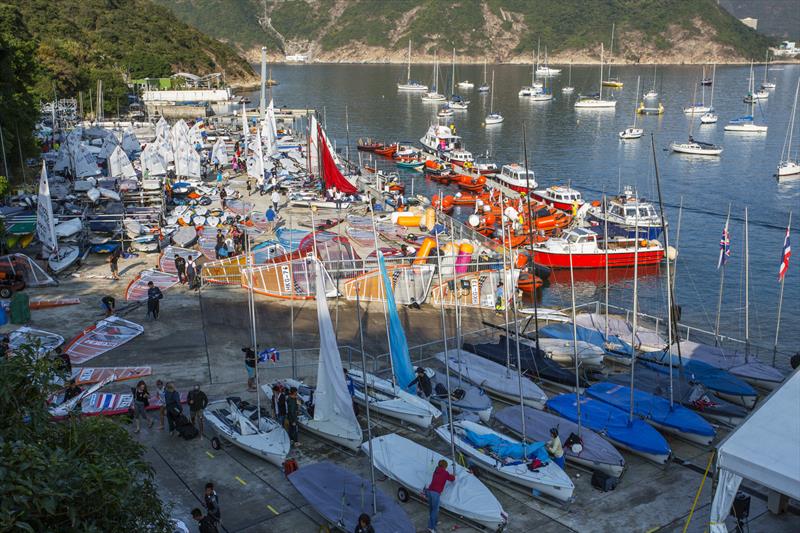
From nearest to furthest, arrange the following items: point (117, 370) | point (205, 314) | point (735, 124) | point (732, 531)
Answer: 1. point (732, 531)
2. point (117, 370)
3. point (205, 314)
4. point (735, 124)

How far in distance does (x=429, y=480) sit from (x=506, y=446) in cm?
243

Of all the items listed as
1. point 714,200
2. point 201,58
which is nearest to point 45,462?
point 714,200

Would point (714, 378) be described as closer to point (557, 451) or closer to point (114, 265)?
point (557, 451)

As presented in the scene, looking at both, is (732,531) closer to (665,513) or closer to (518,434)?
(665,513)

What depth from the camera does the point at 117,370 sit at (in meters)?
23.4

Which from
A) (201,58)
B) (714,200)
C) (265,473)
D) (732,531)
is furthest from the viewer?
(201,58)

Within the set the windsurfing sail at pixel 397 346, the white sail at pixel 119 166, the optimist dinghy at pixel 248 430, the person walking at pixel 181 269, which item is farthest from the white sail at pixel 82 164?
the windsurfing sail at pixel 397 346

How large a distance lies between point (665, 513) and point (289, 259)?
63.2 ft

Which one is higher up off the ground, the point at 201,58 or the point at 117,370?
the point at 201,58

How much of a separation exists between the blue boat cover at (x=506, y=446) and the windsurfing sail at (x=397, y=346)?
118 inches

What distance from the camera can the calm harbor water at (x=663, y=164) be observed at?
41.0 m

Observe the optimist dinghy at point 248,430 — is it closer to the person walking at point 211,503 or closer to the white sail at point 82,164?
the person walking at point 211,503

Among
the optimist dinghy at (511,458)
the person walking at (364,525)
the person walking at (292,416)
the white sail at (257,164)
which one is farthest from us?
the white sail at (257,164)

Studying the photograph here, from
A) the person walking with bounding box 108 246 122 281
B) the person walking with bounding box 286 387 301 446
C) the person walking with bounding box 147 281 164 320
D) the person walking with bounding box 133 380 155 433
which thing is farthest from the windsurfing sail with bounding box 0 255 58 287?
the person walking with bounding box 286 387 301 446
